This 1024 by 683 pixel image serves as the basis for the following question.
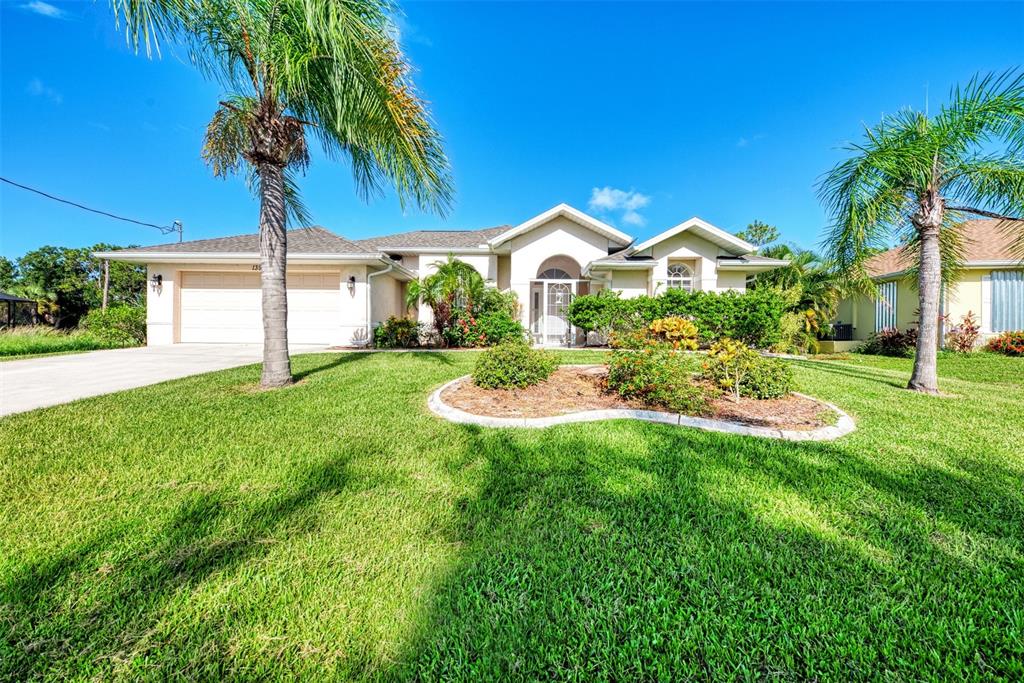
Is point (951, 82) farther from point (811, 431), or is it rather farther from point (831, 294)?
point (831, 294)

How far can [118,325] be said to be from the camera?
1348cm

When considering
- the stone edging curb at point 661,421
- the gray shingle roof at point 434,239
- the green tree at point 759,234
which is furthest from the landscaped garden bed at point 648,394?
the green tree at point 759,234

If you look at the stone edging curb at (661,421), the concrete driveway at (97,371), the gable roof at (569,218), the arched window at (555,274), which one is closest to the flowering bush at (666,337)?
the stone edging curb at (661,421)

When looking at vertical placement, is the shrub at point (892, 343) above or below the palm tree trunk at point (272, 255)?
below

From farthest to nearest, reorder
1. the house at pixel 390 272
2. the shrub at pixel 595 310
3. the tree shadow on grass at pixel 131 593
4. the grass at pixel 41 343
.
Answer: the house at pixel 390 272
the shrub at pixel 595 310
the grass at pixel 41 343
the tree shadow on grass at pixel 131 593

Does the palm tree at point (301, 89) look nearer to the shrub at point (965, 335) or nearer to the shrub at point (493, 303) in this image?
the shrub at point (493, 303)

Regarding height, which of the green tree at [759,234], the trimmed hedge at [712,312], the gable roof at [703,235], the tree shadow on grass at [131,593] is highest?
the green tree at [759,234]

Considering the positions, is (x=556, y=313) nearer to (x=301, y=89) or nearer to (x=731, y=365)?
(x=731, y=365)

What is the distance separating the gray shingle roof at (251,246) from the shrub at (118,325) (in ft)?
7.97

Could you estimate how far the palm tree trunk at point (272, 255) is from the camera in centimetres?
607

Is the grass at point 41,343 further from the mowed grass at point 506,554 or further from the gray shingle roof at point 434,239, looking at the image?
the mowed grass at point 506,554

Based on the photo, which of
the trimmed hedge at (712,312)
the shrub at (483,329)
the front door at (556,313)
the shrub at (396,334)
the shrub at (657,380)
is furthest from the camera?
the front door at (556,313)

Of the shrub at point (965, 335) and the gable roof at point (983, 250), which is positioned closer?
the gable roof at point (983, 250)

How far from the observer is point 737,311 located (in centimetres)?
1220
